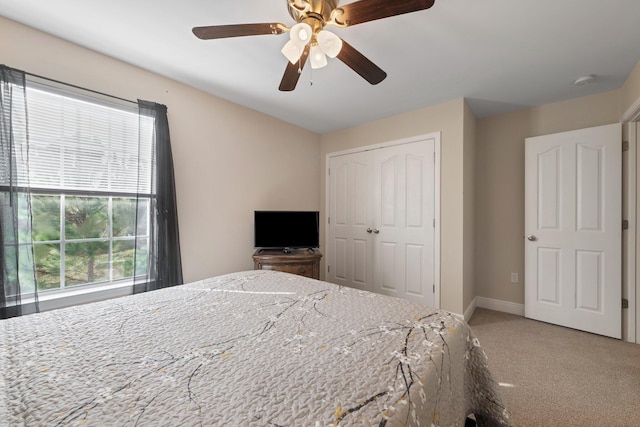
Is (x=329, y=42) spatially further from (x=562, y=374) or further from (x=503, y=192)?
(x=503, y=192)

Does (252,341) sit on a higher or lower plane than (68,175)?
lower

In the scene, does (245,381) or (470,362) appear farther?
(470,362)

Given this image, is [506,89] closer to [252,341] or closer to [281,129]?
[281,129]

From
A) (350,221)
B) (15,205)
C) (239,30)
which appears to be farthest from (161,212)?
(350,221)

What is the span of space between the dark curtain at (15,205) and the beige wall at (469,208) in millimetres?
3721

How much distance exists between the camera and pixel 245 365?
32.3 inches

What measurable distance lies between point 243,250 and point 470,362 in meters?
2.49

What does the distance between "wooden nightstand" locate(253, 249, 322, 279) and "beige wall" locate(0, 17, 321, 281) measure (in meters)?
0.24

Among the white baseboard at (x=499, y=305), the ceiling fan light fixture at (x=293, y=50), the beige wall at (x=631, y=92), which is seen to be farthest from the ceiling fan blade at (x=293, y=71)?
the white baseboard at (x=499, y=305)

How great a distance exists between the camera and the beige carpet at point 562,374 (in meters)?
1.56

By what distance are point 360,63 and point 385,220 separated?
220cm

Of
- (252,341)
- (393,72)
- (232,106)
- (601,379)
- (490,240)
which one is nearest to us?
(252,341)

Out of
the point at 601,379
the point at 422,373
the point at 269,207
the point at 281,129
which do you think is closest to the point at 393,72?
the point at 281,129

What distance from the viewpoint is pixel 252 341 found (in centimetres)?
97
